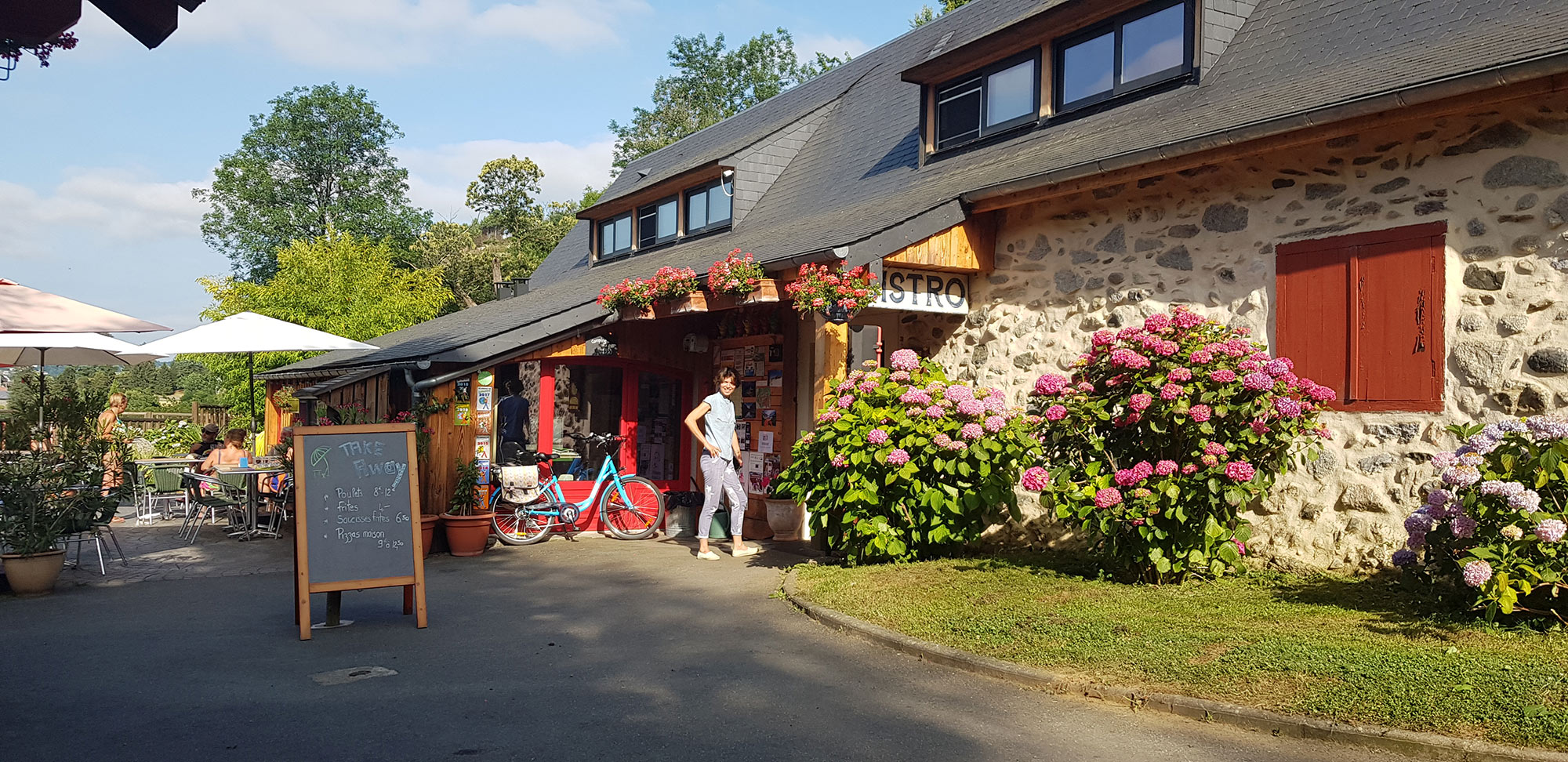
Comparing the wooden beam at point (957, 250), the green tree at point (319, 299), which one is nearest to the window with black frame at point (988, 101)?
the wooden beam at point (957, 250)

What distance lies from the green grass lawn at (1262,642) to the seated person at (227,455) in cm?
891

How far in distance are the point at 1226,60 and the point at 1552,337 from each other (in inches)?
162

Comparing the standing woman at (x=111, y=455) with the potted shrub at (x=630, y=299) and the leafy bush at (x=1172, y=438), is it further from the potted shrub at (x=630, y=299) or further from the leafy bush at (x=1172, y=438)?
the leafy bush at (x=1172, y=438)

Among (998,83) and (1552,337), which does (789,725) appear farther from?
(998,83)

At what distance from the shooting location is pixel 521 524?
1152cm

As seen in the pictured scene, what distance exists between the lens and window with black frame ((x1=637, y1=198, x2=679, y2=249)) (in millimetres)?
17453

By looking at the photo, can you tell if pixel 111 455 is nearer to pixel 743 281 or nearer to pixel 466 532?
pixel 466 532

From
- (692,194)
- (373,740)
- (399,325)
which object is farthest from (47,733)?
(399,325)

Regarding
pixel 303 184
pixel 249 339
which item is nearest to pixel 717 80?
pixel 303 184

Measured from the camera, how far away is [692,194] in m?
16.9

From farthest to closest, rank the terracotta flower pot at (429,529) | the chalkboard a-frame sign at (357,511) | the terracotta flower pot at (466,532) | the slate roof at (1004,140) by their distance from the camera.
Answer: the terracotta flower pot at (466,532) → the terracotta flower pot at (429,529) → the slate roof at (1004,140) → the chalkboard a-frame sign at (357,511)

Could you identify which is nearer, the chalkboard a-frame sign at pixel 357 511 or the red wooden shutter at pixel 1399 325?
the red wooden shutter at pixel 1399 325

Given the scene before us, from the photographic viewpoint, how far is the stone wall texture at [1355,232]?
6277mm

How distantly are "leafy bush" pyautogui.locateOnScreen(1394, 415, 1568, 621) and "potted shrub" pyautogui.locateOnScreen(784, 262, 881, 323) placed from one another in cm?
422
